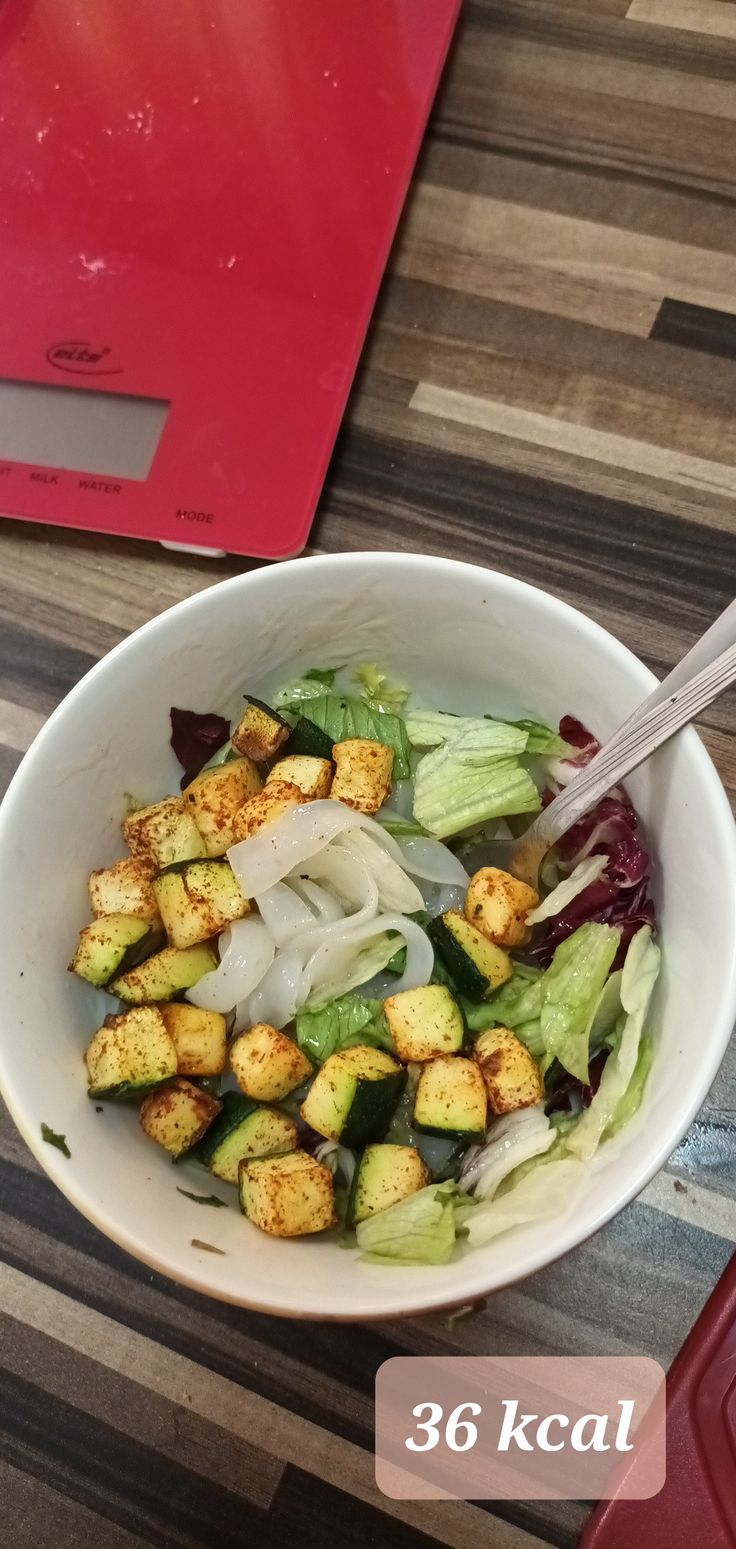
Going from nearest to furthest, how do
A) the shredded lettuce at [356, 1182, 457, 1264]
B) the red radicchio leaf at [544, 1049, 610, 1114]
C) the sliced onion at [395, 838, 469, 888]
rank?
1. the shredded lettuce at [356, 1182, 457, 1264]
2. the red radicchio leaf at [544, 1049, 610, 1114]
3. the sliced onion at [395, 838, 469, 888]

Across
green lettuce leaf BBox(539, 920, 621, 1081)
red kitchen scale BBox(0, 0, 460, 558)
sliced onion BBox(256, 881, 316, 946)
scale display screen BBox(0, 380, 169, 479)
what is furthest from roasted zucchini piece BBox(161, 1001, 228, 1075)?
scale display screen BBox(0, 380, 169, 479)

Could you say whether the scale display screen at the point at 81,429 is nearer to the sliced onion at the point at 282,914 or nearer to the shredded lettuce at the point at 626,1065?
the sliced onion at the point at 282,914

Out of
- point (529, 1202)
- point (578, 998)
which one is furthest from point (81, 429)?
point (529, 1202)

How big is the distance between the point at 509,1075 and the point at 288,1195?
228 millimetres

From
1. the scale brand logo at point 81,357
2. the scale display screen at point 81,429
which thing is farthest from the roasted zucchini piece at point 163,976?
the scale brand logo at point 81,357

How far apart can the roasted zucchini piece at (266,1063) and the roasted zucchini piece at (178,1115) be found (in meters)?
0.04

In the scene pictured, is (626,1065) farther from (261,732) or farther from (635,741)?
(261,732)

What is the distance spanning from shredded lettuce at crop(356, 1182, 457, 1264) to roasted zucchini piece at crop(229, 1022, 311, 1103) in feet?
0.49

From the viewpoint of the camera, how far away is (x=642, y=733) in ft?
2.85

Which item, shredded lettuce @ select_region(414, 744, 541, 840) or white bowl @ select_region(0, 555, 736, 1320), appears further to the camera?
shredded lettuce @ select_region(414, 744, 541, 840)

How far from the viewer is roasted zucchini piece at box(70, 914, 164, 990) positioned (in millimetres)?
988

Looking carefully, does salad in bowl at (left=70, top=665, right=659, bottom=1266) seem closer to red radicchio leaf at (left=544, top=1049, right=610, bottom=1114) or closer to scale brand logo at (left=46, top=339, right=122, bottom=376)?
red radicchio leaf at (left=544, top=1049, right=610, bottom=1114)

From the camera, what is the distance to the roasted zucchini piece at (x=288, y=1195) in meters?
0.89

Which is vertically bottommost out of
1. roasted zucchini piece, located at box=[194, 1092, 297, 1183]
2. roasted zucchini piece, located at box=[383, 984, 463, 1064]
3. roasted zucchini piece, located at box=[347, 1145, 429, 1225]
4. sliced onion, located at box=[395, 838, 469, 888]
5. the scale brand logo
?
roasted zucchini piece, located at box=[194, 1092, 297, 1183]
